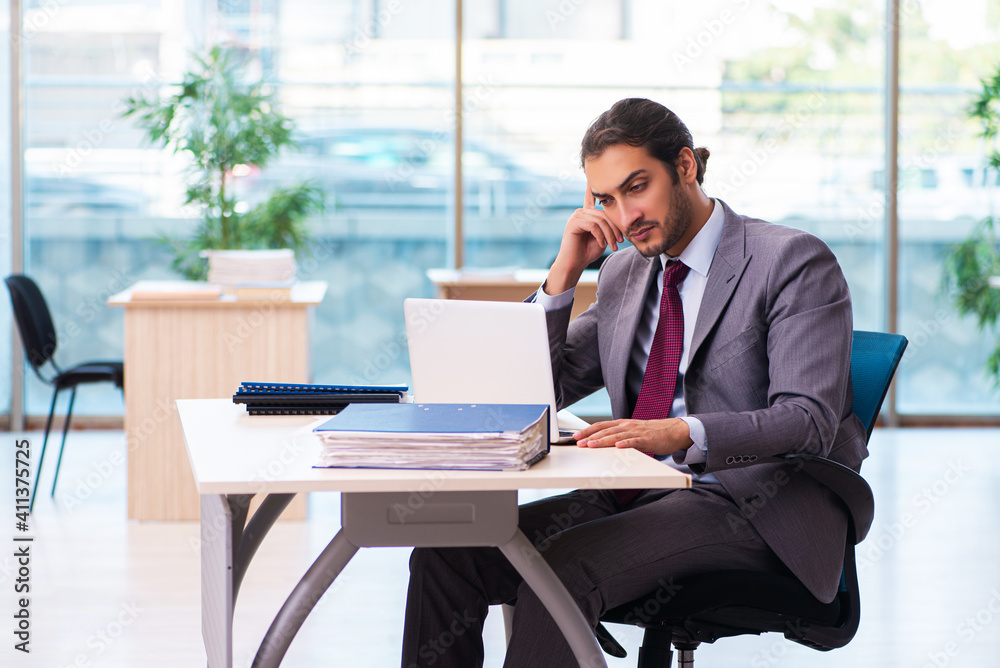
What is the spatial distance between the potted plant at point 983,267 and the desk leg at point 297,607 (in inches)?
185

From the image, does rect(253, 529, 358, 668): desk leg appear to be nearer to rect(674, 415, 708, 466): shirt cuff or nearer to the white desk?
the white desk

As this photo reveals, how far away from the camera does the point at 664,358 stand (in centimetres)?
184

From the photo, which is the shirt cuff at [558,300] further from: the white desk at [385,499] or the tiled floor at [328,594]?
the tiled floor at [328,594]

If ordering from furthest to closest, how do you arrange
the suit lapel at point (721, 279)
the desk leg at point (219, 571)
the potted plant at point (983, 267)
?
the potted plant at point (983, 267) < the suit lapel at point (721, 279) < the desk leg at point (219, 571)

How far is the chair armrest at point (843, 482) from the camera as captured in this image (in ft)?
5.19

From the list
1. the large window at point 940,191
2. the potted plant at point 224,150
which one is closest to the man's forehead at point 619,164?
the potted plant at point 224,150

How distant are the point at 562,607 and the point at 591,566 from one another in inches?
5.1

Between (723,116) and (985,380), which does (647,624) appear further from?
(985,380)

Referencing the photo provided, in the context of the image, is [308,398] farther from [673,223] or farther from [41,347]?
[41,347]

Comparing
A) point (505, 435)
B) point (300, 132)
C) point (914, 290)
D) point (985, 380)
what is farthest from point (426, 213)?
point (505, 435)

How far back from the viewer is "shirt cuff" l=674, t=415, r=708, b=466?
156 centimetres

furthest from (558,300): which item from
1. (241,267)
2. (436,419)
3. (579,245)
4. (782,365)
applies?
(241,267)

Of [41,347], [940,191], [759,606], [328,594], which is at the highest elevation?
[940,191]

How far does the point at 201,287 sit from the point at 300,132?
6.07 feet
